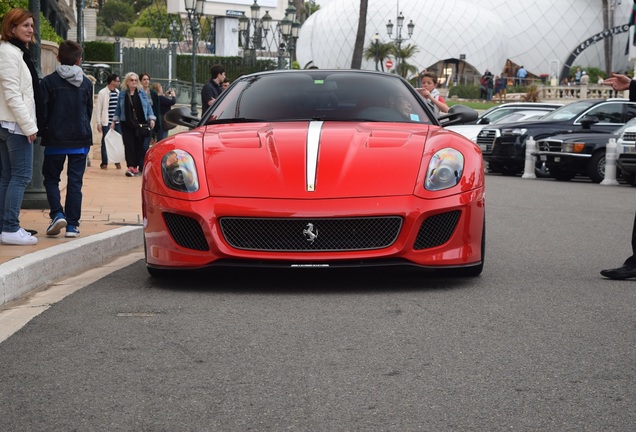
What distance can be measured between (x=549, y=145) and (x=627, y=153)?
13.3ft

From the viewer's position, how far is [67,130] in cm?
952

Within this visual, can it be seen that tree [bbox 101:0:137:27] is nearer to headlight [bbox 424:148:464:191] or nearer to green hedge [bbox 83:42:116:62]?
green hedge [bbox 83:42:116:62]

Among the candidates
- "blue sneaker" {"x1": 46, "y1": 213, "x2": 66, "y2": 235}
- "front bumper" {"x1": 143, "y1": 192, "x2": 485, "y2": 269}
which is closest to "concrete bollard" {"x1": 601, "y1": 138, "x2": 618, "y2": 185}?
"blue sneaker" {"x1": 46, "y1": 213, "x2": 66, "y2": 235}

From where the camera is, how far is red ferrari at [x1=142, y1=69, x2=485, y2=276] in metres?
6.88

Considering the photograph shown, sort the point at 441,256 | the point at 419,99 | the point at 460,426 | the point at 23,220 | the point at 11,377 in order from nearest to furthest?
the point at 460,426
the point at 11,377
the point at 441,256
the point at 419,99
the point at 23,220

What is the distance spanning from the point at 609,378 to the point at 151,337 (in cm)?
206

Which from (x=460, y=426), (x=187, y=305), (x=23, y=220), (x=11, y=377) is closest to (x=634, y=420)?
(x=460, y=426)

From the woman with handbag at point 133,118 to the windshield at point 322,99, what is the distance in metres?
10.9

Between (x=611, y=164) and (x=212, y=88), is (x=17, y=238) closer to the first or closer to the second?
(x=212, y=88)

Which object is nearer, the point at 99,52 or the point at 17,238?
the point at 17,238

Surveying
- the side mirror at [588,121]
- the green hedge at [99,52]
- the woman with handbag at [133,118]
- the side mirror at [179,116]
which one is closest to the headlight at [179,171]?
the side mirror at [179,116]

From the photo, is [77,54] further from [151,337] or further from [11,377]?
[11,377]

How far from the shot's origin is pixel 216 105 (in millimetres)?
8633

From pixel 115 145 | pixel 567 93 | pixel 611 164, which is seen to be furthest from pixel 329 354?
pixel 567 93
